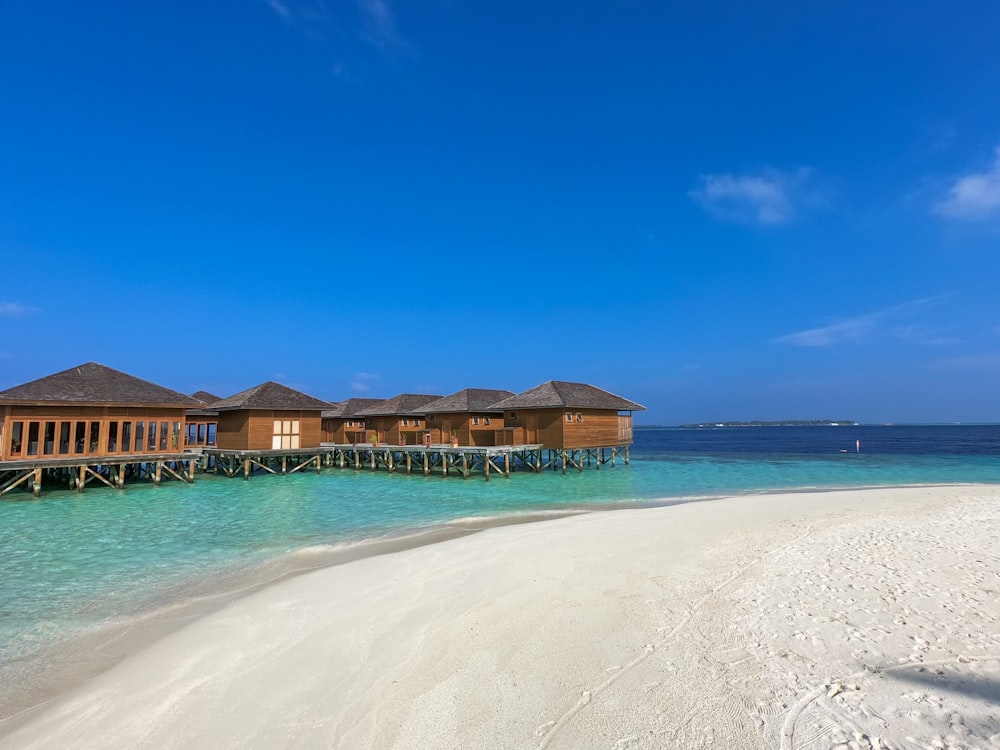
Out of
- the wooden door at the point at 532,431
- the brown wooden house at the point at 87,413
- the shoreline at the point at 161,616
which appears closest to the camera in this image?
the shoreline at the point at 161,616

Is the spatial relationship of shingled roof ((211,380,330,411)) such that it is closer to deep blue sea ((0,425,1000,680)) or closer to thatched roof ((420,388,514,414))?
deep blue sea ((0,425,1000,680))

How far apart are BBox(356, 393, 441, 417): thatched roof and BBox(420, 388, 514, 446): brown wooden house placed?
7.84 feet

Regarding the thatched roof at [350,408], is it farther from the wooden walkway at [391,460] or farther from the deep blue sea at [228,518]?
the deep blue sea at [228,518]

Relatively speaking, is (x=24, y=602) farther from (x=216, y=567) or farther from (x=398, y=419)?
(x=398, y=419)

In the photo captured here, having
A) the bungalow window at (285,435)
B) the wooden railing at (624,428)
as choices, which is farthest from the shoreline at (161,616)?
the wooden railing at (624,428)

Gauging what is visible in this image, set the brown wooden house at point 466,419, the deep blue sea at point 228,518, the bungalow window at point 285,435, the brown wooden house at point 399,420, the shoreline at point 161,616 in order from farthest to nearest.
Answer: the brown wooden house at point 399,420, the brown wooden house at point 466,419, the bungalow window at point 285,435, the deep blue sea at point 228,518, the shoreline at point 161,616

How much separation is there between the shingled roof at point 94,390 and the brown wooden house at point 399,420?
13.3m

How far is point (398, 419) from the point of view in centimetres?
3606

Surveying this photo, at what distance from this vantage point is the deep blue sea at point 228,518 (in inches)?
323

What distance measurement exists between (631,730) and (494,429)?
89.6ft

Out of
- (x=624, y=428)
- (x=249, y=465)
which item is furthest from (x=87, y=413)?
(x=624, y=428)

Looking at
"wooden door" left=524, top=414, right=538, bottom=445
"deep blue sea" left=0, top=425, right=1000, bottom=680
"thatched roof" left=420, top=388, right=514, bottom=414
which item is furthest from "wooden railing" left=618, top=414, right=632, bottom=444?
"thatched roof" left=420, top=388, right=514, bottom=414

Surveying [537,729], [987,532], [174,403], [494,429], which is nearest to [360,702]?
[537,729]

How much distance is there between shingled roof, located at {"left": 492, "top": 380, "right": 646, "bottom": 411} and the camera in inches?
1129
